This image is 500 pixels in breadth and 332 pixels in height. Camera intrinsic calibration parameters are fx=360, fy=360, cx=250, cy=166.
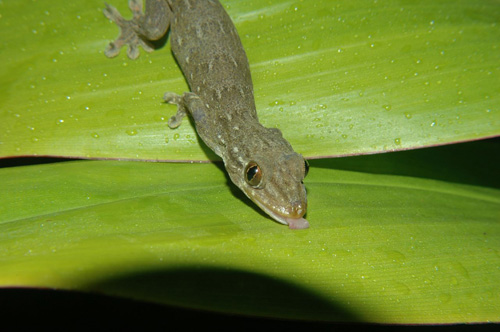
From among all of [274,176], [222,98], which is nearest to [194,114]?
[222,98]

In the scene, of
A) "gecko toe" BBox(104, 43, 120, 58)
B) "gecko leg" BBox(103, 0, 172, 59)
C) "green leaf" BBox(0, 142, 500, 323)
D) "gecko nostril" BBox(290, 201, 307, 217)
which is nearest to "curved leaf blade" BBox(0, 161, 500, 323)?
"green leaf" BBox(0, 142, 500, 323)

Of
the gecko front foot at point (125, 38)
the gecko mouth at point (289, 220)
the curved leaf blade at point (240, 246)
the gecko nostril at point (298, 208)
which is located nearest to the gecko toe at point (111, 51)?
the gecko front foot at point (125, 38)

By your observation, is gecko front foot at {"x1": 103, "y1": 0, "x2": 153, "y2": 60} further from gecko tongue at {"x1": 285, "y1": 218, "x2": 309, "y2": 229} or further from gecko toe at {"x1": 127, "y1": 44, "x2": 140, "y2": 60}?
gecko tongue at {"x1": 285, "y1": 218, "x2": 309, "y2": 229}

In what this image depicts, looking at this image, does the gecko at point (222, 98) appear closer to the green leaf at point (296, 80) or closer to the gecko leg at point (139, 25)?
the gecko leg at point (139, 25)

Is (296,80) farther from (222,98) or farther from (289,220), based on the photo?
(289,220)

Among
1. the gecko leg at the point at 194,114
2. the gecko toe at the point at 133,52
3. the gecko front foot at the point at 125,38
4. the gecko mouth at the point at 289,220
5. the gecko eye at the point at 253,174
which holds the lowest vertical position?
the gecko mouth at the point at 289,220

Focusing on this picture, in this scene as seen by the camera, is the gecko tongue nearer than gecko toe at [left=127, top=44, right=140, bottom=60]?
Yes

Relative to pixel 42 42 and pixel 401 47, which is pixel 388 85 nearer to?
pixel 401 47
